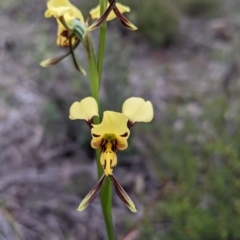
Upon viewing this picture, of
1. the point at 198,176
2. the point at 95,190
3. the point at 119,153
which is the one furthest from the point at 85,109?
the point at 119,153

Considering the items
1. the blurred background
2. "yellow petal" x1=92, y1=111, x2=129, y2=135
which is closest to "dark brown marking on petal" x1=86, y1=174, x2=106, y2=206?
"yellow petal" x1=92, y1=111, x2=129, y2=135

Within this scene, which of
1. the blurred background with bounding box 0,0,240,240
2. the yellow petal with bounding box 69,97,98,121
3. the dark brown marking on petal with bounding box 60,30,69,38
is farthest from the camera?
the blurred background with bounding box 0,0,240,240

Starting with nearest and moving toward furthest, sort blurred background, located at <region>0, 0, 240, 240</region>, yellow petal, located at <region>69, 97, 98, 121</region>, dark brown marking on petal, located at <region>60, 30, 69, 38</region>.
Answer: yellow petal, located at <region>69, 97, 98, 121</region>, dark brown marking on petal, located at <region>60, 30, 69, 38</region>, blurred background, located at <region>0, 0, 240, 240</region>

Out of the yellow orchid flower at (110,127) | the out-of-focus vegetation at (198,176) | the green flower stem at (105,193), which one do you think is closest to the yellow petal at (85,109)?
the yellow orchid flower at (110,127)

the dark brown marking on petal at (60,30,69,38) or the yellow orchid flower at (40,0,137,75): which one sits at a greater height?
the yellow orchid flower at (40,0,137,75)

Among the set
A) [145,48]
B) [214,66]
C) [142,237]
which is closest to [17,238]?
[142,237]

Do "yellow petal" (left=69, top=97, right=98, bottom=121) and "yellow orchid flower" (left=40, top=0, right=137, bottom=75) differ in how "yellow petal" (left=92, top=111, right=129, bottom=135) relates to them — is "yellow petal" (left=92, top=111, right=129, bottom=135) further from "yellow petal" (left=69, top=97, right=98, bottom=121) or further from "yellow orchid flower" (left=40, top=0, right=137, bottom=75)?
"yellow orchid flower" (left=40, top=0, right=137, bottom=75)
